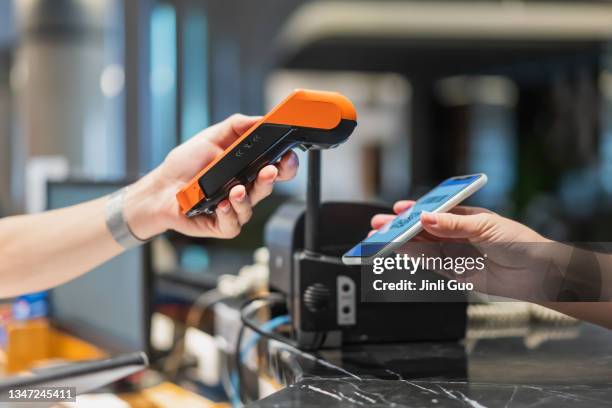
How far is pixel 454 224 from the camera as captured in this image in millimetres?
732

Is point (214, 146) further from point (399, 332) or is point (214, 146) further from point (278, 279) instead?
point (399, 332)

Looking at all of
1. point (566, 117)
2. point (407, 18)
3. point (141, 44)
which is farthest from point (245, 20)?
point (566, 117)

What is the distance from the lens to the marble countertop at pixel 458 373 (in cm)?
67

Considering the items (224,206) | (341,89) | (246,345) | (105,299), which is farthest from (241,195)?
(341,89)

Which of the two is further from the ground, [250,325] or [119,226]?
[119,226]

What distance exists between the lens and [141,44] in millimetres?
4445

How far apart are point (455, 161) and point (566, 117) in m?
1.64

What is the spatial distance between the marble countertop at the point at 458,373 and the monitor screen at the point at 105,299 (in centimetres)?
49

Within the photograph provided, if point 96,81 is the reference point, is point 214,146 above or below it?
below

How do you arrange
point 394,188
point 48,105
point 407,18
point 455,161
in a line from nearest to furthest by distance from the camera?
point 48,105 < point 407,18 < point 455,161 < point 394,188

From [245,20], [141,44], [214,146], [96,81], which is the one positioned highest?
[245,20]

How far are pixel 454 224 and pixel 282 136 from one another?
0.22 m

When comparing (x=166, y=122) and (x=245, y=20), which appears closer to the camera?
(x=166, y=122)

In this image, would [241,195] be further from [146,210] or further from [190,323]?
[190,323]
